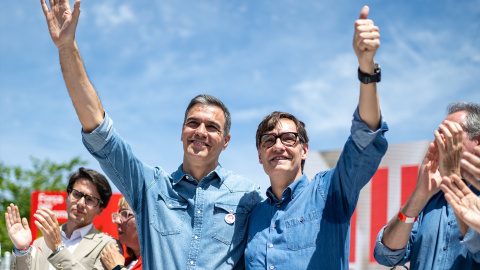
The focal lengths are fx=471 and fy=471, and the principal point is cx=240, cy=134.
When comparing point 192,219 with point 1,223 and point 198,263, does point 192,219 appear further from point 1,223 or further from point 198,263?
point 1,223

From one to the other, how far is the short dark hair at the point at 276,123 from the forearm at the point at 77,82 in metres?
1.19

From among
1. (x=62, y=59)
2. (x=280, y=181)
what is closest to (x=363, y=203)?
(x=280, y=181)

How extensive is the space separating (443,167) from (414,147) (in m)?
8.04

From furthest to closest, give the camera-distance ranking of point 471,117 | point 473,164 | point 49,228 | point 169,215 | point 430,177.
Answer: point 49,228, point 169,215, point 471,117, point 430,177, point 473,164

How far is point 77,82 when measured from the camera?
269 centimetres

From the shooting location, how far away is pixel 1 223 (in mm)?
27375

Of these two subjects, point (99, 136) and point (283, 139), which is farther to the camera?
point (283, 139)

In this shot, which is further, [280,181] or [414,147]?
[414,147]

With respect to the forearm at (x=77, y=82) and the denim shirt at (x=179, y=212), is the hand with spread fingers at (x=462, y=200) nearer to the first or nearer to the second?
the denim shirt at (x=179, y=212)

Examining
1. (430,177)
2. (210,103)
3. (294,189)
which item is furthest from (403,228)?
(210,103)

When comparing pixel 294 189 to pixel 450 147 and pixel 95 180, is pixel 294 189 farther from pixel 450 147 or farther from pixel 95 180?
pixel 95 180

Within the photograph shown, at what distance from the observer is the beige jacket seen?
3.90m

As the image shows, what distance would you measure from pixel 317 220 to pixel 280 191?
1.28 feet

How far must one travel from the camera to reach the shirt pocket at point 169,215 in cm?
313
